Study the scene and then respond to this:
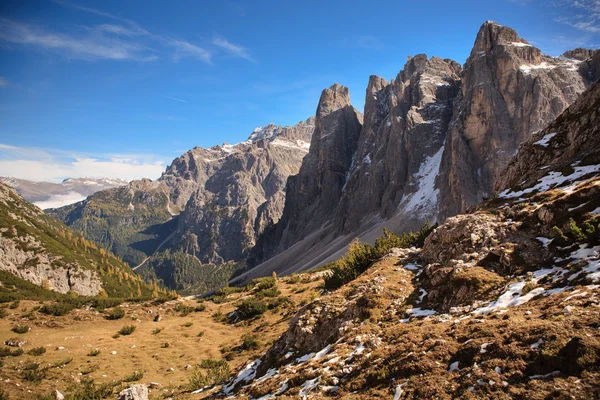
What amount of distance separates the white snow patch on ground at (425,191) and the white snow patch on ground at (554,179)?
94375mm

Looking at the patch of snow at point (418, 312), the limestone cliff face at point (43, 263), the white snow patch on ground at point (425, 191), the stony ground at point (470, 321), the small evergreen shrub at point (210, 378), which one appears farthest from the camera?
the white snow patch on ground at point (425, 191)

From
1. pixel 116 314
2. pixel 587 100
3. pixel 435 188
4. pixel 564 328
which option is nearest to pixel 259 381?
pixel 564 328

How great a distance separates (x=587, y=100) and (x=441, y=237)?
16741mm

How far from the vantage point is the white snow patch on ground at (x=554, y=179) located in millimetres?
16344

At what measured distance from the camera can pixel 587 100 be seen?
73.4 feet

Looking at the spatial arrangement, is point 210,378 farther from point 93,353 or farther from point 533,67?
point 533,67

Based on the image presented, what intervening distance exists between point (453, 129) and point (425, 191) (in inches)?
959

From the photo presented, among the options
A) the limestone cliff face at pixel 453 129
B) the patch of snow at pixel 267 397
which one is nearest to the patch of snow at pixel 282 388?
the patch of snow at pixel 267 397

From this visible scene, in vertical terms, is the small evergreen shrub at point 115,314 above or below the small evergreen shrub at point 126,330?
above

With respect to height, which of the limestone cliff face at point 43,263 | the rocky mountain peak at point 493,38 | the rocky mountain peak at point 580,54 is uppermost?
the rocky mountain peak at point 493,38

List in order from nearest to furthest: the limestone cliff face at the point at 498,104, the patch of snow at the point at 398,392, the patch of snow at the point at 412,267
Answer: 1. the patch of snow at the point at 398,392
2. the patch of snow at the point at 412,267
3. the limestone cliff face at the point at 498,104

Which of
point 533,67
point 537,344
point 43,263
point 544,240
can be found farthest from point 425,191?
point 43,263

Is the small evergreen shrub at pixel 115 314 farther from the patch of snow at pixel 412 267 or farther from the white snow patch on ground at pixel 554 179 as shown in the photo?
the white snow patch on ground at pixel 554 179

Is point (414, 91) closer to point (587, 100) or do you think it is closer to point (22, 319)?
point (587, 100)
